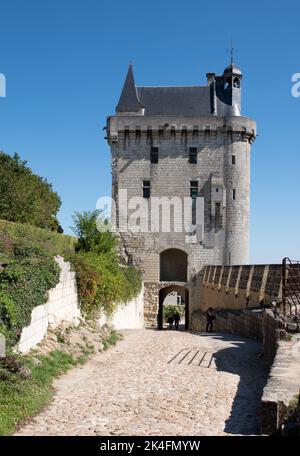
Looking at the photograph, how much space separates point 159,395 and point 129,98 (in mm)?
29563

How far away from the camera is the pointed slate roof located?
3622cm

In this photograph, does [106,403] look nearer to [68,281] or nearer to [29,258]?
[29,258]

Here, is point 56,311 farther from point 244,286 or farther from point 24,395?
point 244,286

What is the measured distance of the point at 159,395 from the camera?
9.36 metres

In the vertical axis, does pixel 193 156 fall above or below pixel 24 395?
above

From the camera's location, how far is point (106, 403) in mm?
8875

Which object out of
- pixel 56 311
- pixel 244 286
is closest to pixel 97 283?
pixel 56 311

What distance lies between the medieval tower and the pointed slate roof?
0.46 feet

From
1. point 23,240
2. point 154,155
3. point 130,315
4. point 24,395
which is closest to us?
point 24,395

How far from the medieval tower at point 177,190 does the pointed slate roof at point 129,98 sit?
0.46 feet

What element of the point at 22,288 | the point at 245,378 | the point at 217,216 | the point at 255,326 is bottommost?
the point at 245,378

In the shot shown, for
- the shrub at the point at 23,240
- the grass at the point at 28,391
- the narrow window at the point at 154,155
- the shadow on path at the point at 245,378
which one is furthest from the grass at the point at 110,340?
the narrow window at the point at 154,155

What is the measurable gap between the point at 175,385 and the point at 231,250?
1038 inches
